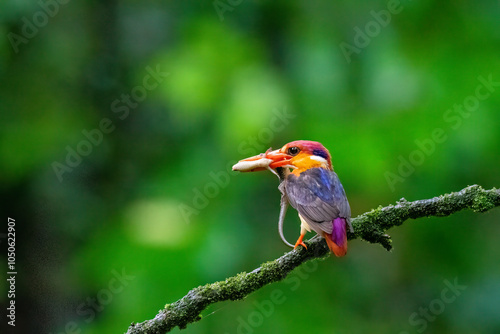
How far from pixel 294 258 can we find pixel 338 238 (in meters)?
0.20

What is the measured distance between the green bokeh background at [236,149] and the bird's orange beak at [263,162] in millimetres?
766

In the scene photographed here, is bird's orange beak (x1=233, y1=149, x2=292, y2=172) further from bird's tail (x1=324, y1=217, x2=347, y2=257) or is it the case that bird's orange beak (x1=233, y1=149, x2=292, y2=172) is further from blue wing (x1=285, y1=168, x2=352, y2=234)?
bird's tail (x1=324, y1=217, x2=347, y2=257)

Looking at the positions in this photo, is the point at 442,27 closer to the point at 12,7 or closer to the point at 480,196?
the point at 480,196

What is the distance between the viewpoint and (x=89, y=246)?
430 cm

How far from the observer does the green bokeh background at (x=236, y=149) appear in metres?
3.84

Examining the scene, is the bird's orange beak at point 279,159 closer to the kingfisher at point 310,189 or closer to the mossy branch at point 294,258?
the kingfisher at point 310,189

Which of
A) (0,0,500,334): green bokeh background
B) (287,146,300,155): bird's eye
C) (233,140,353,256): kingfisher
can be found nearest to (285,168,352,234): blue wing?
(233,140,353,256): kingfisher

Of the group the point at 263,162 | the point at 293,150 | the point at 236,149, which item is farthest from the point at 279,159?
the point at 236,149

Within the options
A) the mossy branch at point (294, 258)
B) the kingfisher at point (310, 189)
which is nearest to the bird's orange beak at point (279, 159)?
the kingfisher at point (310, 189)

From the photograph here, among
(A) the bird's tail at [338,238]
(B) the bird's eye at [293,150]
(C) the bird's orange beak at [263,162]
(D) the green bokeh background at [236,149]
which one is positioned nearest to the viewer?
(A) the bird's tail at [338,238]

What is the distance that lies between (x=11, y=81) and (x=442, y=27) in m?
3.09

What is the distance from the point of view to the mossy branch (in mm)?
2201

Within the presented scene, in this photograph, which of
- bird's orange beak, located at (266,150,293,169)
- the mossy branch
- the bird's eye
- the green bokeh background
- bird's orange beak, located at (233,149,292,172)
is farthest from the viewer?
the green bokeh background

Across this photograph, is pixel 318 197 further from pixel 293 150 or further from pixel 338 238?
pixel 293 150
